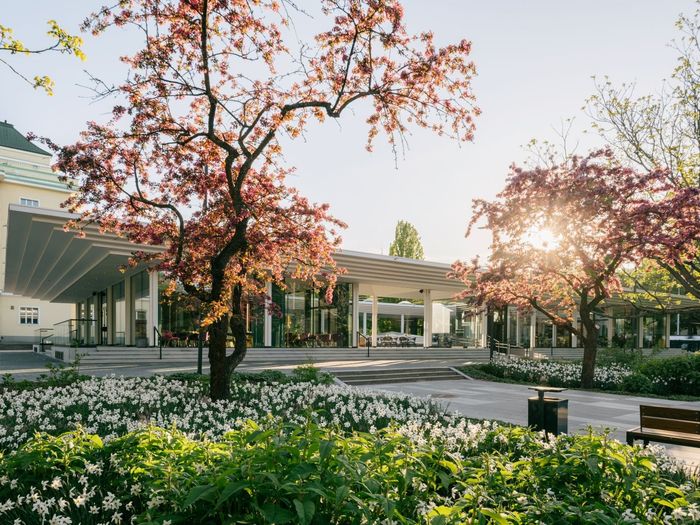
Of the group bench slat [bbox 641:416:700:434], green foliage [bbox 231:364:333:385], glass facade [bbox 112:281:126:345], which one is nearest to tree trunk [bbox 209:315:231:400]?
green foliage [bbox 231:364:333:385]

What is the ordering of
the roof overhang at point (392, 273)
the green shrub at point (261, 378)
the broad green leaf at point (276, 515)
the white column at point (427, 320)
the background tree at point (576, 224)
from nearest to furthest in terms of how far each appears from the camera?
the broad green leaf at point (276, 515)
the green shrub at point (261, 378)
the background tree at point (576, 224)
the roof overhang at point (392, 273)
the white column at point (427, 320)

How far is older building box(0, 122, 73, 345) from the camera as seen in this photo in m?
45.3

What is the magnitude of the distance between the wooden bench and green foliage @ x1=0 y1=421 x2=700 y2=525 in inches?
119

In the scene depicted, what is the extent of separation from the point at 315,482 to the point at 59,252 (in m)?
23.2

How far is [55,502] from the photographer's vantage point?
352cm

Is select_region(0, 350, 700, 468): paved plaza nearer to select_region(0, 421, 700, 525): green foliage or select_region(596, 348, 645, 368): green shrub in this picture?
select_region(0, 421, 700, 525): green foliage

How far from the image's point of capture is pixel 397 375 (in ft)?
58.2

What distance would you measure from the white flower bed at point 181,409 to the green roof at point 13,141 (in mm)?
49305

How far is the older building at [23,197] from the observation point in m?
45.3

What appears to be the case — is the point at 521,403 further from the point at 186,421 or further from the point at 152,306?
the point at 152,306

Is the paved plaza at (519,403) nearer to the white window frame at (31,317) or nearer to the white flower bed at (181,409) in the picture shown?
the white flower bed at (181,409)

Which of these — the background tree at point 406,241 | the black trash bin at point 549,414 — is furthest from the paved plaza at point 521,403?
the background tree at point 406,241

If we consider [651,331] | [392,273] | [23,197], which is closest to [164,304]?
[392,273]

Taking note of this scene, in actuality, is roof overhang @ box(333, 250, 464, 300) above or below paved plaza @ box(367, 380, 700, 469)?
above
